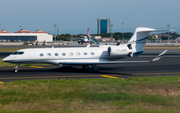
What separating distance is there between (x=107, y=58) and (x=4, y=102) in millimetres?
15080

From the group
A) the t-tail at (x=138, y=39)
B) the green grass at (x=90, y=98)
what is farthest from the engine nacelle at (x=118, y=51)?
the green grass at (x=90, y=98)

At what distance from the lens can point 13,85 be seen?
16.2 meters

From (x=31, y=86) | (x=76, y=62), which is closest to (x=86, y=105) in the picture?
(x=31, y=86)

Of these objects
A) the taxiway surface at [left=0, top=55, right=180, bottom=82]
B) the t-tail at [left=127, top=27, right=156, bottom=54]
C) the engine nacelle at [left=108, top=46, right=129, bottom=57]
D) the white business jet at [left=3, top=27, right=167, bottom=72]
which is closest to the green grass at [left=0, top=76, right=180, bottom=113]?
the taxiway surface at [left=0, top=55, right=180, bottom=82]

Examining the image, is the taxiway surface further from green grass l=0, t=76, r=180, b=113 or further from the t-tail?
green grass l=0, t=76, r=180, b=113

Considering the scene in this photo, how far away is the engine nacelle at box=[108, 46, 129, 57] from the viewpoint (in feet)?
82.4

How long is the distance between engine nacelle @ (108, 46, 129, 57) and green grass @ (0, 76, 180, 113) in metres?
9.31

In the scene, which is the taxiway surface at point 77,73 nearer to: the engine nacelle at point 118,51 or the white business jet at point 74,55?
the white business jet at point 74,55

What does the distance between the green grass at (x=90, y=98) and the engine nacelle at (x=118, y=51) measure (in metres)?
9.31

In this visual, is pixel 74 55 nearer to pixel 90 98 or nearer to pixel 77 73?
pixel 77 73

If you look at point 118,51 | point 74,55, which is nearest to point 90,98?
point 74,55

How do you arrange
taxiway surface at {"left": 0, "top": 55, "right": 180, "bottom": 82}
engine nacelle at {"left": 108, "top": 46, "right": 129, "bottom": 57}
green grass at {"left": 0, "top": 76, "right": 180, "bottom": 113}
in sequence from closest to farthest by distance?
1. green grass at {"left": 0, "top": 76, "right": 180, "bottom": 113}
2. taxiway surface at {"left": 0, "top": 55, "right": 180, "bottom": 82}
3. engine nacelle at {"left": 108, "top": 46, "right": 129, "bottom": 57}

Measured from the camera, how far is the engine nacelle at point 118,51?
2511 centimetres

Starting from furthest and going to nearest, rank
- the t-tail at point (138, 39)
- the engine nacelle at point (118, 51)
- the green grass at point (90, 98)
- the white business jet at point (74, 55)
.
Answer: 1. the t-tail at point (138, 39)
2. the engine nacelle at point (118, 51)
3. the white business jet at point (74, 55)
4. the green grass at point (90, 98)
